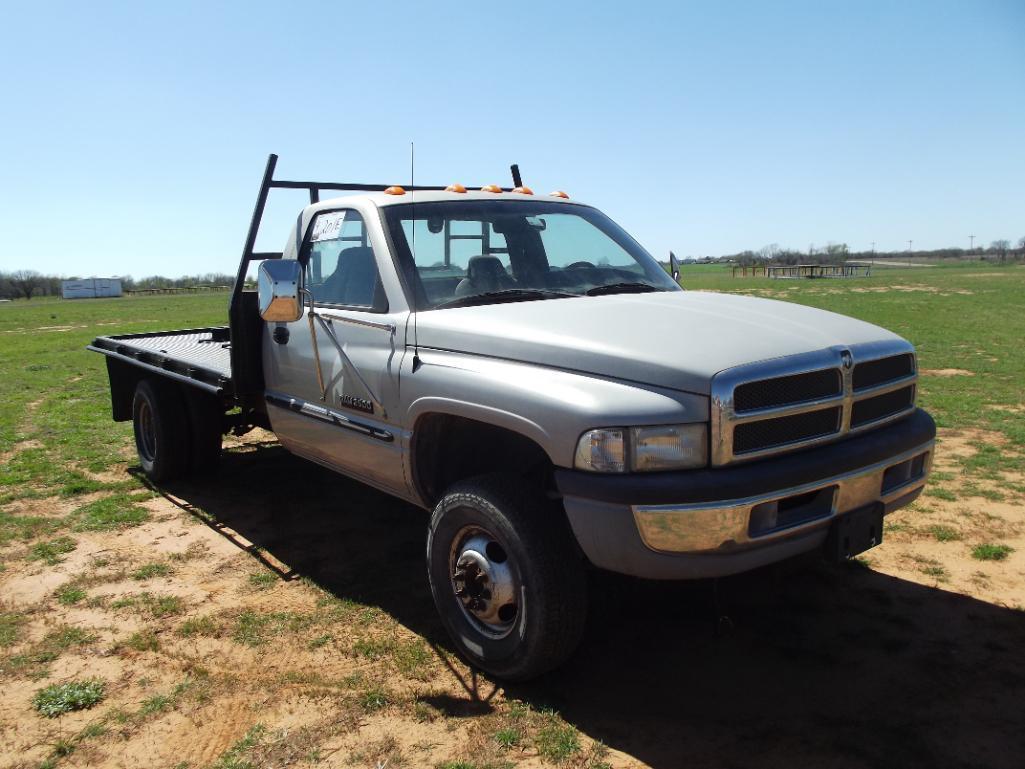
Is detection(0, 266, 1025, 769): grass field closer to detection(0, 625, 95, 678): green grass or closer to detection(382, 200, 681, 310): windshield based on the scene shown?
detection(0, 625, 95, 678): green grass

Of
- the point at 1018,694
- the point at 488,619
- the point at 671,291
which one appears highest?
the point at 671,291

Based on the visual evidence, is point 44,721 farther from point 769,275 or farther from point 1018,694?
point 769,275

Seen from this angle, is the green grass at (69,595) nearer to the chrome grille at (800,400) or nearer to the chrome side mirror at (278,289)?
the chrome side mirror at (278,289)

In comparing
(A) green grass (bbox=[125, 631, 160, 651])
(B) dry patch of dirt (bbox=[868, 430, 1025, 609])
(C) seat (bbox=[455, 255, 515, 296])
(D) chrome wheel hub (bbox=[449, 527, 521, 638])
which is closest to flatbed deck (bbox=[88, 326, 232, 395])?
(A) green grass (bbox=[125, 631, 160, 651])

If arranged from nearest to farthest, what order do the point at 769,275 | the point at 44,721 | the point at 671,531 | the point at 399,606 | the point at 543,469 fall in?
the point at 671,531, the point at 44,721, the point at 543,469, the point at 399,606, the point at 769,275

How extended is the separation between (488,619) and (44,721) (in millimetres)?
1774

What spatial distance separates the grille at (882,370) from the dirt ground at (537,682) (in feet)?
2.67

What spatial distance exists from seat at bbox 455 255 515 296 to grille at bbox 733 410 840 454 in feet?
5.14

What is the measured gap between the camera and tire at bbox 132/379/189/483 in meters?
6.42

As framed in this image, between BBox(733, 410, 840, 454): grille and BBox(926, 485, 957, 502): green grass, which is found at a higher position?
BBox(733, 410, 840, 454): grille

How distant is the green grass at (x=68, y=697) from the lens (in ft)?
10.9

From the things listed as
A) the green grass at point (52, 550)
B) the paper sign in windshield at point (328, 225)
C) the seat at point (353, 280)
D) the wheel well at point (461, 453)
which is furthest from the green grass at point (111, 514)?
the wheel well at point (461, 453)

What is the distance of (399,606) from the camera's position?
4.23 metres

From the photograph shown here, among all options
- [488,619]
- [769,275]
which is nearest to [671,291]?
[488,619]
